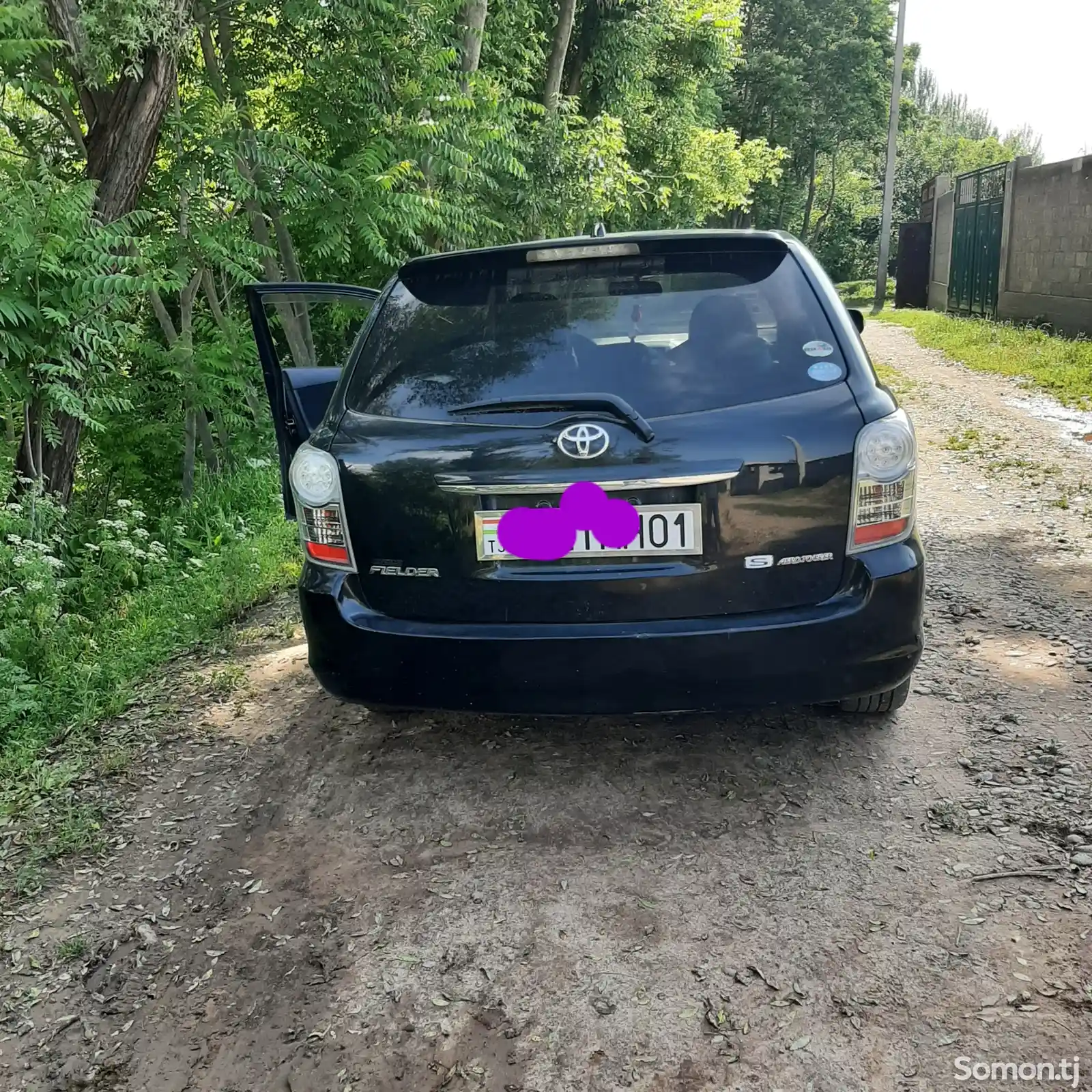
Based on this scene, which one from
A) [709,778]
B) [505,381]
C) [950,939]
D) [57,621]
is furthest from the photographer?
[57,621]

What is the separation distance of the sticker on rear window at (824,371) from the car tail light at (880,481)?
0.19m

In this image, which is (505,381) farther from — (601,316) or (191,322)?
(191,322)

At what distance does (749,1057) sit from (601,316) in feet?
6.54

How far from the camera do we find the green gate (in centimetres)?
2028

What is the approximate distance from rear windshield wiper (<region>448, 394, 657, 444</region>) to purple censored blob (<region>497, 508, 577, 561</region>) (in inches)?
11.6

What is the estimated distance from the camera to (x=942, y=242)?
2672 cm

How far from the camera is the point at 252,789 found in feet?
10.9

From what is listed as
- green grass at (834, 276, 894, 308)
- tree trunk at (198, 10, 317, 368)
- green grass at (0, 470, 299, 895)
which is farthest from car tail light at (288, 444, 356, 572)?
green grass at (834, 276, 894, 308)

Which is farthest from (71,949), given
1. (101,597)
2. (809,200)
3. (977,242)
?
(809,200)

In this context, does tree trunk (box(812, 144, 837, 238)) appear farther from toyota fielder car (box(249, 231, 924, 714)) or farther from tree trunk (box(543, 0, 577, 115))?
toyota fielder car (box(249, 231, 924, 714))

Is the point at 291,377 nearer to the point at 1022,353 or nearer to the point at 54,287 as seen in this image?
the point at 54,287

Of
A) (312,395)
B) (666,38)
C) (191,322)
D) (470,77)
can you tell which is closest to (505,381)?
(312,395)

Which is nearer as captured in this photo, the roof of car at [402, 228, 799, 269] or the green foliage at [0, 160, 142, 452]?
the roof of car at [402, 228, 799, 269]

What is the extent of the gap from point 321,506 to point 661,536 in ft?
3.44
